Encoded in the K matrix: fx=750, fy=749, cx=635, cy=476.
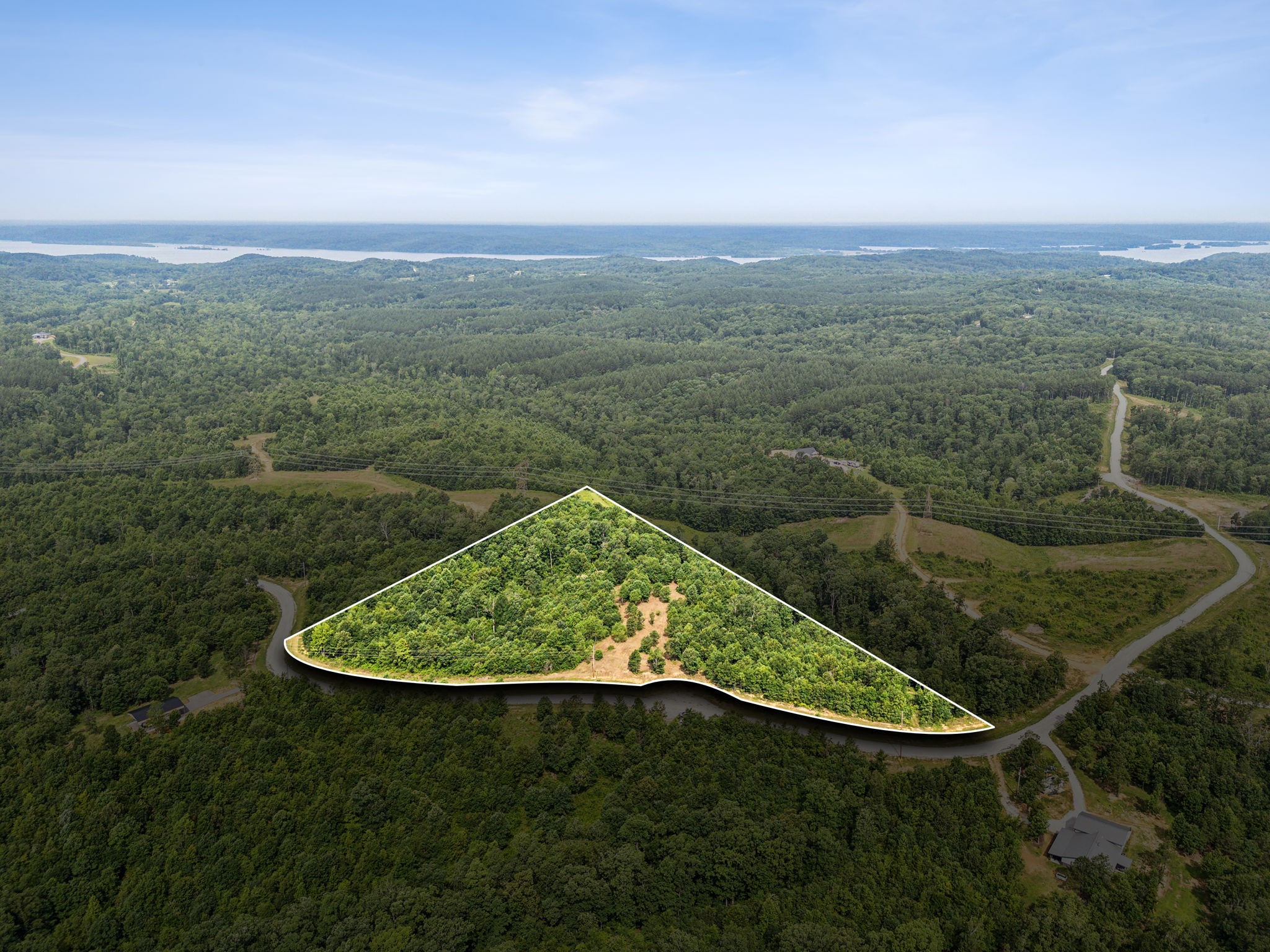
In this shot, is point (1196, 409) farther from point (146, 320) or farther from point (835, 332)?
point (146, 320)

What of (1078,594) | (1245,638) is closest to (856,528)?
(1078,594)

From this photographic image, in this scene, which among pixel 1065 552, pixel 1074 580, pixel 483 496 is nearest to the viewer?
pixel 1074 580

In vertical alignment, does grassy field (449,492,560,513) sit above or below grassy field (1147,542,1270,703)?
above

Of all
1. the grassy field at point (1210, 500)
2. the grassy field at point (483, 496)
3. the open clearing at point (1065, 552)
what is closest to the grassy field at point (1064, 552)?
the open clearing at point (1065, 552)

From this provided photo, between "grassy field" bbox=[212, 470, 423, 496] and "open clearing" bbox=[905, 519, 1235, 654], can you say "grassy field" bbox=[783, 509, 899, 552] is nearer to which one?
"open clearing" bbox=[905, 519, 1235, 654]

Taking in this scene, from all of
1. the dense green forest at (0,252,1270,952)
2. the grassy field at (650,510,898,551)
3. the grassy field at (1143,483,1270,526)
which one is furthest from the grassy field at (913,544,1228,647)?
the grassy field at (1143,483,1270,526)

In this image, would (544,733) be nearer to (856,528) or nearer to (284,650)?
(284,650)

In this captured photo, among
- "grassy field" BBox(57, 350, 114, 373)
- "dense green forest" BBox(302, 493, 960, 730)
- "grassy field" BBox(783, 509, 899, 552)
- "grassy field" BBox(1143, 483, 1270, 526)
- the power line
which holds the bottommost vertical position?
"grassy field" BBox(783, 509, 899, 552)

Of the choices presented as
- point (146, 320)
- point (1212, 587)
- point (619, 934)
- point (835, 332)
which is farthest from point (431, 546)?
point (146, 320)
